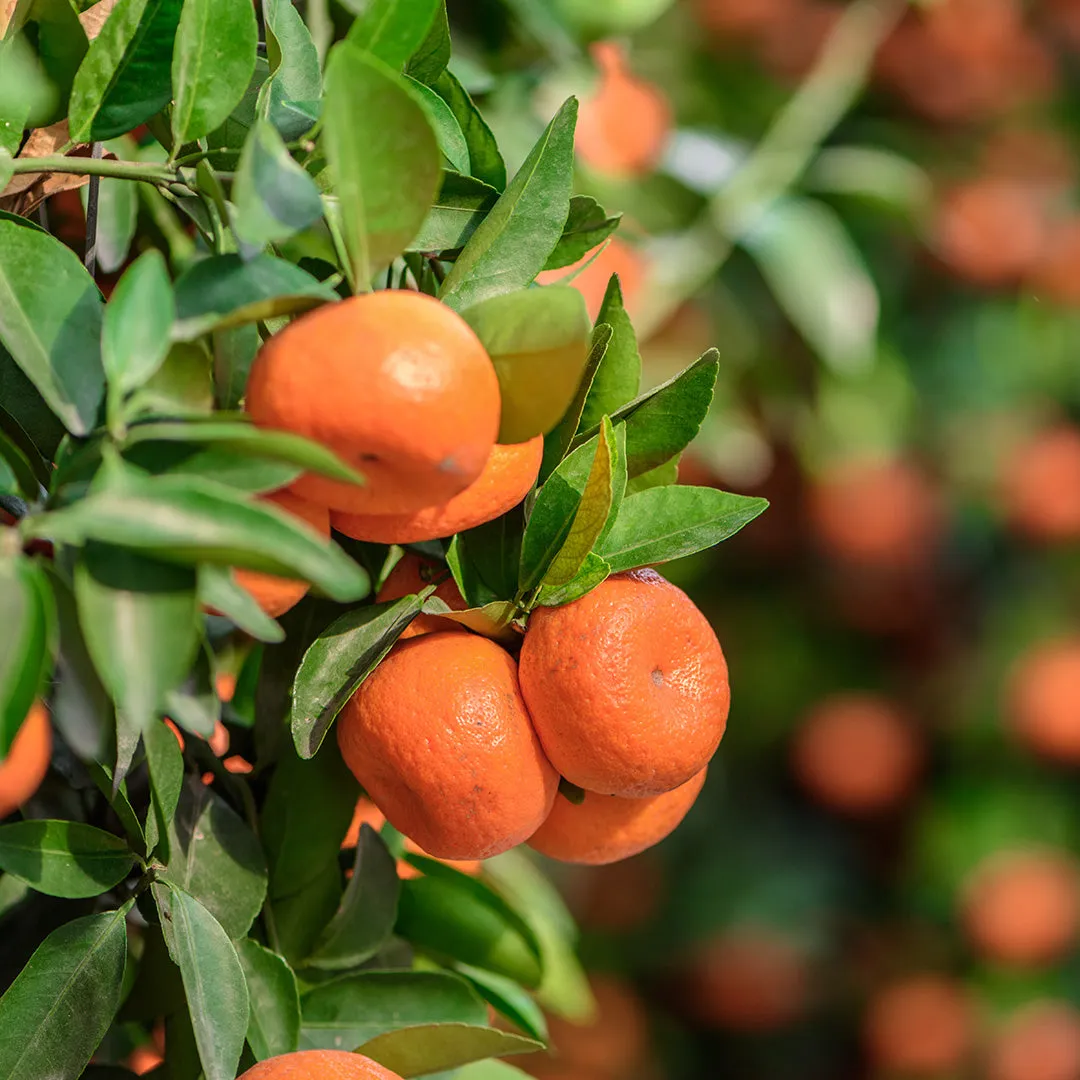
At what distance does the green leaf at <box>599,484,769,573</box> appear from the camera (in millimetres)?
332

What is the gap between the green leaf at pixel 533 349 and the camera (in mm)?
275

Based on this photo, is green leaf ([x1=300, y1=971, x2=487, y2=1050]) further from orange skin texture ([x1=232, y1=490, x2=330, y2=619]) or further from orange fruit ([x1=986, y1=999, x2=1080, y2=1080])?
orange fruit ([x1=986, y1=999, x2=1080, y2=1080])

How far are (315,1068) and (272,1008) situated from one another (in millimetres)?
41

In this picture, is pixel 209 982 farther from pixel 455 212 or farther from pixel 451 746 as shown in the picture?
pixel 455 212

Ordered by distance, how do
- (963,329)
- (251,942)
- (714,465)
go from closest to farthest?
(251,942)
(714,465)
(963,329)

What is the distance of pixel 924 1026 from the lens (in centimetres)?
121

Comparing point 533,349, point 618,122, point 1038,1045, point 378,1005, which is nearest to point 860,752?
point 1038,1045

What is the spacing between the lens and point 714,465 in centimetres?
85

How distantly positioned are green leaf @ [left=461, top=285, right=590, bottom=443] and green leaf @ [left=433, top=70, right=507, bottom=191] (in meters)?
0.08

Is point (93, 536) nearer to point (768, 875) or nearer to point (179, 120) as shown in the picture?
point (179, 120)

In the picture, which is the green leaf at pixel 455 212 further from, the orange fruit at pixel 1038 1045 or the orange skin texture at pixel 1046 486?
the orange fruit at pixel 1038 1045

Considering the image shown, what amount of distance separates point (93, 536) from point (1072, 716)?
1.09 metres

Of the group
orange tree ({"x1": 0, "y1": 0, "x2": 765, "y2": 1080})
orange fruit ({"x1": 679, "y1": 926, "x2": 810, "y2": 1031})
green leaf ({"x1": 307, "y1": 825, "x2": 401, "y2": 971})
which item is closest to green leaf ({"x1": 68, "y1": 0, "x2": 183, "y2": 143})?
orange tree ({"x1": 0, "y1": 0, "x2": 765, "y2": 1080})

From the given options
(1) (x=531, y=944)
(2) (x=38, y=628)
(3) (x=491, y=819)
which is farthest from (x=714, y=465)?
(2) (x=38, y=628)
